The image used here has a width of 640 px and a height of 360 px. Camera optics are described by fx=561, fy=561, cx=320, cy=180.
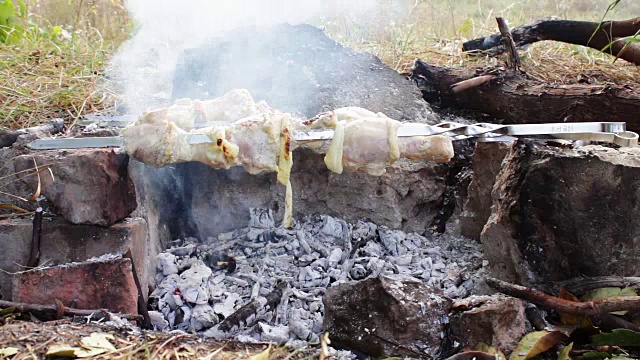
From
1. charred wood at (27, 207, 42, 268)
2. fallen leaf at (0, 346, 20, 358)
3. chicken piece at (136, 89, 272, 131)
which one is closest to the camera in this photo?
fallen leaf at (0, 346, 20, 358)

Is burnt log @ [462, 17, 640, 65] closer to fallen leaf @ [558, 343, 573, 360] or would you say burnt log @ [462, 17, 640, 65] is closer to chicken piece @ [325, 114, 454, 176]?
chicken piece @ [325, 114, 454, 176]

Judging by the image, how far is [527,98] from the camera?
3480 millimetres

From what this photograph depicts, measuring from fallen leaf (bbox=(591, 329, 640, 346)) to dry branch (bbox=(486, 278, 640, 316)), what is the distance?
3.5 inches

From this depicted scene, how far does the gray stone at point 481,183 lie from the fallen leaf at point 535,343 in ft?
3.16

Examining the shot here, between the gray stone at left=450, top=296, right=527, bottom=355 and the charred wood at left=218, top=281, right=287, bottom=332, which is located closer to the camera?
the gray stone at left=450, top=296, right=527, bottom=355

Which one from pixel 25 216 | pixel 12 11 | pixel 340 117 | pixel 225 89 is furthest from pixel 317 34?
pixel 12 11

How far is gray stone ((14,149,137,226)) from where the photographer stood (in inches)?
102

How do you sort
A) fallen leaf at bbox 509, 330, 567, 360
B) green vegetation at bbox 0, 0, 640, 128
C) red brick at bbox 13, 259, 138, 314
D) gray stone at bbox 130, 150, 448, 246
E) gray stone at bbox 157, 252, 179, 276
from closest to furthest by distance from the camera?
fallen leaf at bbox 509, 330, 567, 360 < red brick at bbox 13, 259, 138, 314 < gray stone at bbox 157, 252, 179, 276 < gray stone at bbox 130, 150, 448, 246 < green vegetation at bbox 0, 0, 640, 128

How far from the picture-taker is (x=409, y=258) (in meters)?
2.96

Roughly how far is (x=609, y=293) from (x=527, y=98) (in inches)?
59.9

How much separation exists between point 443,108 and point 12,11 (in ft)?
12.9

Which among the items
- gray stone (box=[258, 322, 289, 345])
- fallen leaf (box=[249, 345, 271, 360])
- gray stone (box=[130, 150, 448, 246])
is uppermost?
gray stone (box=[130, 150, 448, 246])

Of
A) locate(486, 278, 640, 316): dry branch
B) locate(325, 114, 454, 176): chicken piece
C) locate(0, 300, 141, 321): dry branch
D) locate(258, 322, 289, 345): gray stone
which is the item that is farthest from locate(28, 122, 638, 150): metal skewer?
locate(258, 322, 289, 345): gray stone

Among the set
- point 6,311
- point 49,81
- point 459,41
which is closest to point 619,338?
point 6,311
